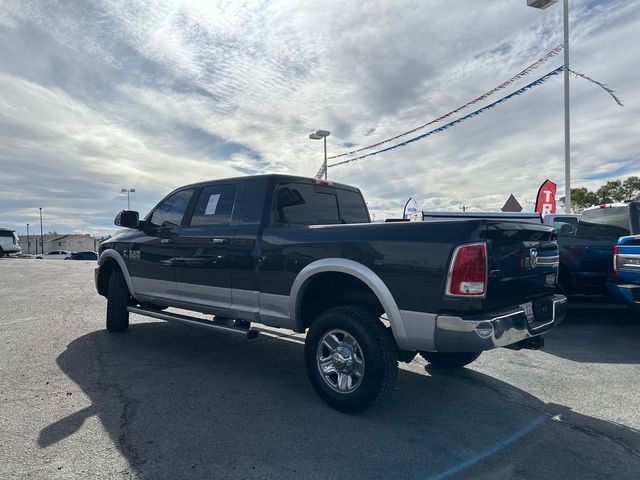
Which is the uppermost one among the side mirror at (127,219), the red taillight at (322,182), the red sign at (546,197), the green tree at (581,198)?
the green tree at (581,198)

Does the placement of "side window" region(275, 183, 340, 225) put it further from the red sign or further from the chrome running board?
the red sign

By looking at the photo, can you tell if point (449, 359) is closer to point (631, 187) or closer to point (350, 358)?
point (350, 358)

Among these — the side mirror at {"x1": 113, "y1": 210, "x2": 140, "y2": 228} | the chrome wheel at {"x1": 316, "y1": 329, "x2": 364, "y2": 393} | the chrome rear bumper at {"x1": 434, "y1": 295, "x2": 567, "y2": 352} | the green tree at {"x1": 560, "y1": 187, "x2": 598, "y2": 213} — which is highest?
the green tree at {"x1": 560, "y1": 187, "x2": 598, "y2": 213}

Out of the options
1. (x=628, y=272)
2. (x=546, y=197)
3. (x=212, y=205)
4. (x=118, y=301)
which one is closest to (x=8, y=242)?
(x=118, y=301)

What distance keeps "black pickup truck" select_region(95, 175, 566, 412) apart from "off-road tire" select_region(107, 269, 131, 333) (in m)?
0.81

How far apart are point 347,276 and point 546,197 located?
1216cm

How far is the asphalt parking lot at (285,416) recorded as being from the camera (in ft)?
9.57

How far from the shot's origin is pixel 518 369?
4.99m

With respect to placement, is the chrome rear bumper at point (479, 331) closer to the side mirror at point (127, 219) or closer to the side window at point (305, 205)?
the side window at point (305, 205)

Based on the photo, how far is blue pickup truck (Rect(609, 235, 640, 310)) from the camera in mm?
5855

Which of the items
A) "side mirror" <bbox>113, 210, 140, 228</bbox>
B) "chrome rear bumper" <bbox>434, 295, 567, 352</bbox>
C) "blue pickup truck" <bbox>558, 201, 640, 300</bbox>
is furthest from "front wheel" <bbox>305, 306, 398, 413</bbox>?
"blue pickup truck" <bbox>558, 201, 640, 300</bbox>

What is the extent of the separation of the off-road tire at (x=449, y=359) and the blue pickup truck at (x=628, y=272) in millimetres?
2678

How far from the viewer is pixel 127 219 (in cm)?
592

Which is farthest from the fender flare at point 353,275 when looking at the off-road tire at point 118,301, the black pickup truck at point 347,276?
the off-road tire at point 118,301
